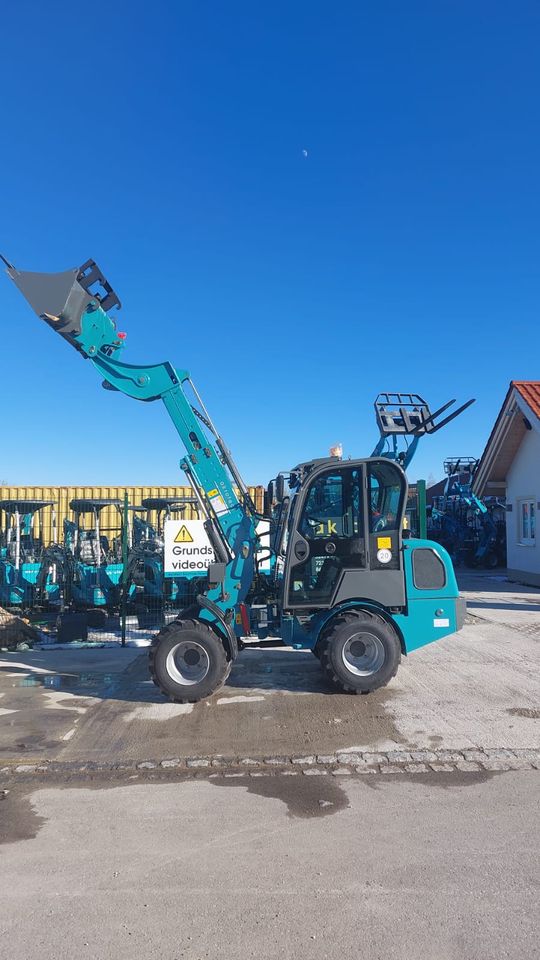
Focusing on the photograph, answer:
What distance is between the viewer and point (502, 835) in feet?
12.5

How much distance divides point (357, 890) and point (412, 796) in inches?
48.4

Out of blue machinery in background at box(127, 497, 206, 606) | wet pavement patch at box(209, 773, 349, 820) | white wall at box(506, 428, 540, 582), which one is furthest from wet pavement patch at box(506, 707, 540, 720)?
white wall at box(506, 428, 540, 582)

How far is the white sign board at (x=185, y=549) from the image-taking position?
10.7 meters

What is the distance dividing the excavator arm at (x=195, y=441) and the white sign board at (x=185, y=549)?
11.4 ft

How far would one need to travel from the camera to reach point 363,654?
6.60m

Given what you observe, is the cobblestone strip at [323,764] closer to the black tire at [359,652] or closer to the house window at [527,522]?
the black tire at [359,652]

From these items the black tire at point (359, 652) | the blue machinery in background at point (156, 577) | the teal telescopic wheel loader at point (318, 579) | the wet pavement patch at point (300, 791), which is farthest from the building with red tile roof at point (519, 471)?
the wet pavement patch at point (300, 791)

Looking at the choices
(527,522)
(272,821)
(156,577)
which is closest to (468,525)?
(527,522)

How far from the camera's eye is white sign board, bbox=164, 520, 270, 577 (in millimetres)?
10703

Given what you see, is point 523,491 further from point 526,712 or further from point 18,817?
point 18,817

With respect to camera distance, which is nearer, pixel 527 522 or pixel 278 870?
pixel 278 870

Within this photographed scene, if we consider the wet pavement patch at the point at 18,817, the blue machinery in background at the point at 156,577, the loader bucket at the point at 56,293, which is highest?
the loader bucket at the point at 56,293

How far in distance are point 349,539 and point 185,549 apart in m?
4.68

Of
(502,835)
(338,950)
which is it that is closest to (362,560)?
(502,835)
